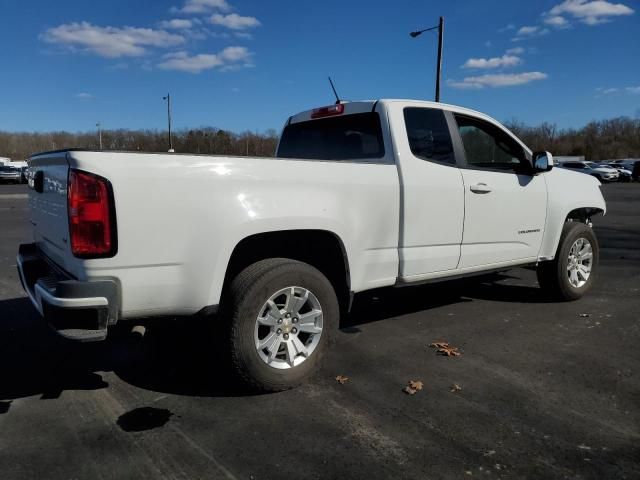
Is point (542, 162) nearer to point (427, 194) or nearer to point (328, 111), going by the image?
point (427, 194)

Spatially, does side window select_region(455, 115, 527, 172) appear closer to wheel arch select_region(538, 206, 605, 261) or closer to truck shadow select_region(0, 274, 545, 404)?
wheel arch select_region(538, 206, 605, 261)

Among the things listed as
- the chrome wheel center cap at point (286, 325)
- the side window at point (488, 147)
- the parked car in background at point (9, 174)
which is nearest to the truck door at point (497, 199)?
the side window at point (488, 147)

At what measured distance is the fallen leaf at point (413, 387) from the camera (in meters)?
3.54

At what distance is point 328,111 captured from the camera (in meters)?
4.88

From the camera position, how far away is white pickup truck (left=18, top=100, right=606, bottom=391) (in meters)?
2.87

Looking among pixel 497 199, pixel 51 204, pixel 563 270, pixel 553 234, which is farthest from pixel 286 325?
pixel 563 270

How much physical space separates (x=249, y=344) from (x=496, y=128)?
11.0 feet

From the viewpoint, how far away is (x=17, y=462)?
2.71 m

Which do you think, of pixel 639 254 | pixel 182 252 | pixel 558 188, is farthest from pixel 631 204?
pixel 182 252

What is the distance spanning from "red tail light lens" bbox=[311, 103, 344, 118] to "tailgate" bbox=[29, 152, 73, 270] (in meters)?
2.41

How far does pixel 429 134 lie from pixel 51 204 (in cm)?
294

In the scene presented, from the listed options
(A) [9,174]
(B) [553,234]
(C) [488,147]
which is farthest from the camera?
(A) [9,174]

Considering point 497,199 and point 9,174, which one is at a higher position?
point 497,199

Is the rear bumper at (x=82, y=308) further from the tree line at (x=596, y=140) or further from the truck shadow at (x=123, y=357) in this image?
the tree line at (x=596, y=140)
